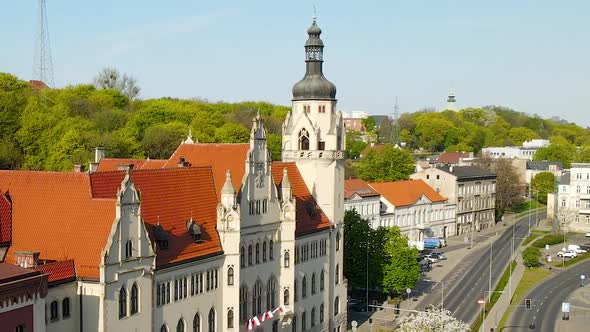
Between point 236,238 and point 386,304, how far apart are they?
35.7 metres

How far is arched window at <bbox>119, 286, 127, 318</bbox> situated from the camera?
4766 centimetres

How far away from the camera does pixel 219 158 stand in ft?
212

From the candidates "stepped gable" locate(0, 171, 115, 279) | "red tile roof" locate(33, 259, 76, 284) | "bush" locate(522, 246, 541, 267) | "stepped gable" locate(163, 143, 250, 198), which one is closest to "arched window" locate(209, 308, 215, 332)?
"stepped gable" locate(163, 143, 250, 198)

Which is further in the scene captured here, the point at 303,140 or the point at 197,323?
the point at 303,140

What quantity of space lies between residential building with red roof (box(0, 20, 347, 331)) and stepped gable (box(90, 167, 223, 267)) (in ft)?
0.33

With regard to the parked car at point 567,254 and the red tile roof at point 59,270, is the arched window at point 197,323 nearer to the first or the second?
the red tile roof at point 59,270

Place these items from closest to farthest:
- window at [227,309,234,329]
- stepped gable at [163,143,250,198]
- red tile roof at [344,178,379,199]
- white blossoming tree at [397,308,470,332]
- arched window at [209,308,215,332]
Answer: arched window at [209,308,215,332] < white blossoming tree at [397,308,470,332] < window at [227,309,234,329] < stepped gable at [163,143,250,198] < red tile roof at [344,178,379,199]

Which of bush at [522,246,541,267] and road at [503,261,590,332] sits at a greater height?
bush at [522,246,541,267]

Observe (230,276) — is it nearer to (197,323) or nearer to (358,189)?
(197,323)

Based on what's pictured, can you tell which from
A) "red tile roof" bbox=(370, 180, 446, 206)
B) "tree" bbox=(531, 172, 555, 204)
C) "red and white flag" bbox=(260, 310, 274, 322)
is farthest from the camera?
"tree" bbox=(531, 172, 555, 204)

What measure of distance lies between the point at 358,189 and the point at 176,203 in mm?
69055

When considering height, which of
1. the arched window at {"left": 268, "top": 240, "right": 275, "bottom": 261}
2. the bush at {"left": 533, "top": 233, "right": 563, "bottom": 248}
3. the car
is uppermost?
A: the arched window at {"left": 268, "top": 240, "right": 275, "bottom": 261}

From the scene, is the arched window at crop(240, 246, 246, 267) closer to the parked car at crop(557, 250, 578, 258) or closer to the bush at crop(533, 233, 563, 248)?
the parked car at crop(557, 250, 578, 258)

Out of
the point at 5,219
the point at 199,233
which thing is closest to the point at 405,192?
the point at 199,233
